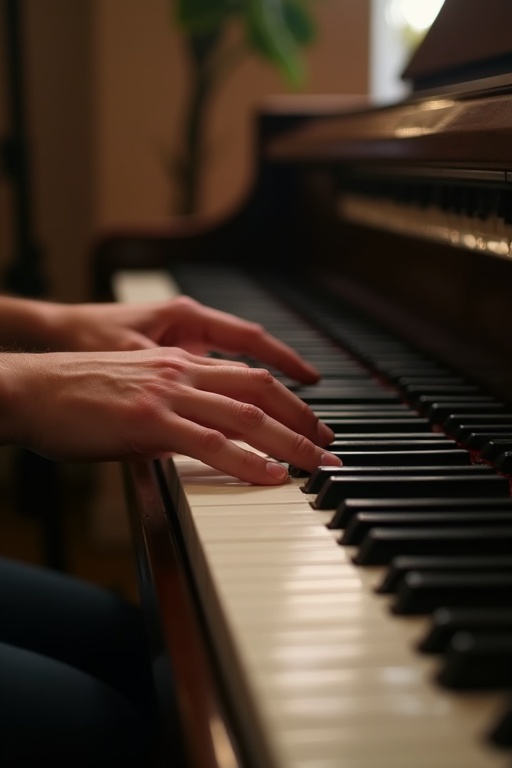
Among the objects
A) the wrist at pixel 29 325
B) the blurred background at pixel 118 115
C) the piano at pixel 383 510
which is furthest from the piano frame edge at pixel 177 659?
the blurred background at pixel 118 115

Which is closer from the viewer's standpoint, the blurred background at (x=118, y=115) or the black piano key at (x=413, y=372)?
the black piano key at (x=413, y=372)

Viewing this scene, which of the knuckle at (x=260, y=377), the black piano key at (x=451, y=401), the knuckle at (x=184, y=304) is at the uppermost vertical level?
the knuckle at (x=184, y=304)

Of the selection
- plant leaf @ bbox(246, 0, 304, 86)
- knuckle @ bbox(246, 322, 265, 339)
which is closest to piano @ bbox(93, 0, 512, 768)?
knuckle @ bbox(246, 322, 265, 339)

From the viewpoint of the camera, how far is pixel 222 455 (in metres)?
0.79

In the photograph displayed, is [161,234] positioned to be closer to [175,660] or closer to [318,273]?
[318,273]

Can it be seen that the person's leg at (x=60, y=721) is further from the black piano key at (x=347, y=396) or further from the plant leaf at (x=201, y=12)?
the plant leaf at (x=201, y=12)

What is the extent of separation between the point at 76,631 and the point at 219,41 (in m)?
2.01

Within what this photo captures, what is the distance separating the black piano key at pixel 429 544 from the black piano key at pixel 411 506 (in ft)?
0.20

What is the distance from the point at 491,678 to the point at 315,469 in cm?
35

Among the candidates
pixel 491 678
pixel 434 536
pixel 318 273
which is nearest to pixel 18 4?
pixel 318 273

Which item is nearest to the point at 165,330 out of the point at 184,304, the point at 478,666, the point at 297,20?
the point at 184,304

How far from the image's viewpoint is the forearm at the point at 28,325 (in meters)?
1.28

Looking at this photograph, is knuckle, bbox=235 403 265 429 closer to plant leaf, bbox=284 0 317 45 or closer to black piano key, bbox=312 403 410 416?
black piano key, bbox=312 403 410 416

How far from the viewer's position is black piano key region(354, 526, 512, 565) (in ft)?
2.02
